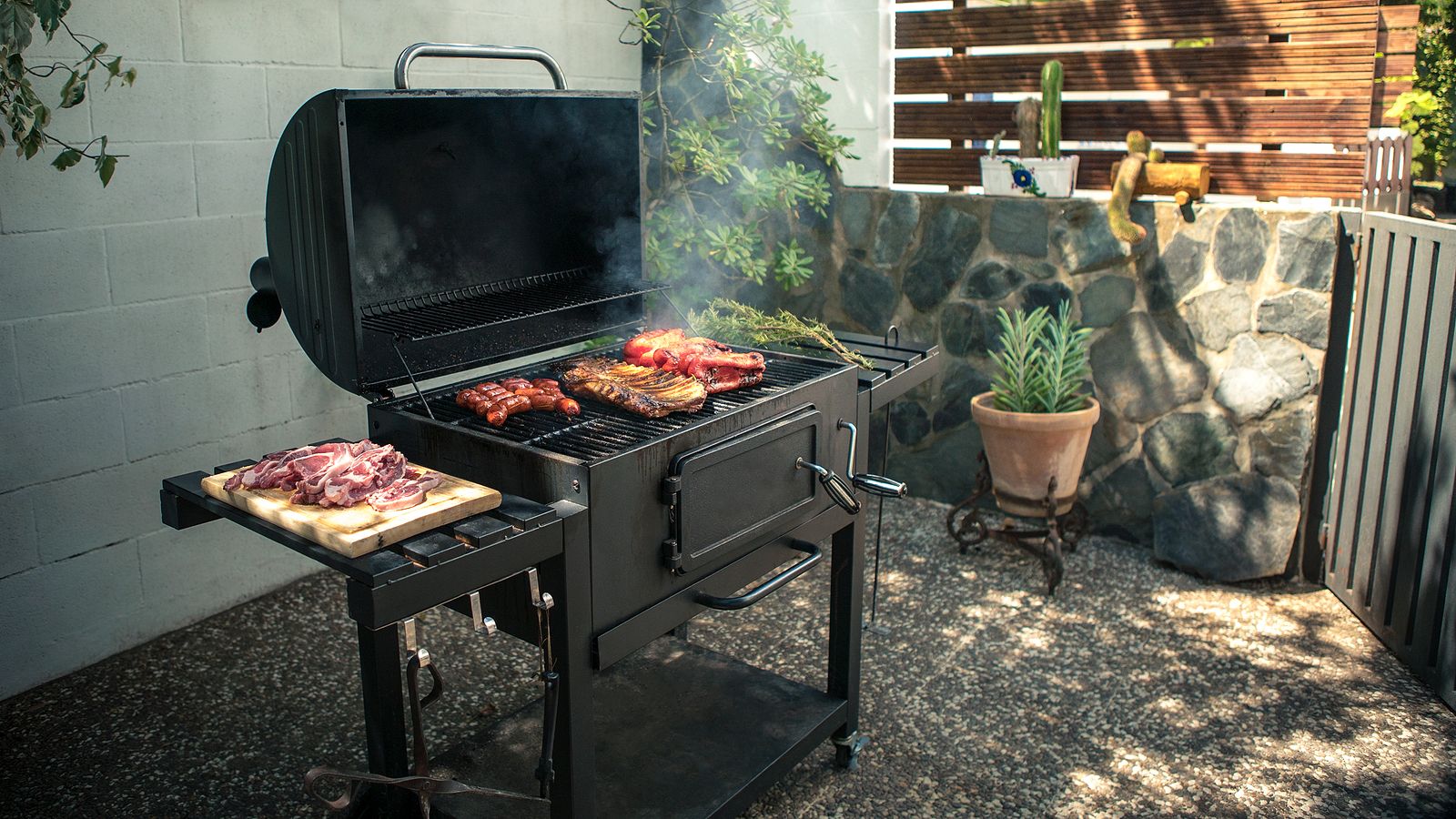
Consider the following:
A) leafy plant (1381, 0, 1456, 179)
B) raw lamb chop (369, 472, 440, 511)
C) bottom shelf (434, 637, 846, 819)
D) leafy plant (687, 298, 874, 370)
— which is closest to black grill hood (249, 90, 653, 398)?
leafy plant (687, 298, 874, 370)

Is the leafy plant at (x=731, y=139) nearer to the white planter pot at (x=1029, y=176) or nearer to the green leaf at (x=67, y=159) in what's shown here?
the white planter pot at (x=1029, y=176)

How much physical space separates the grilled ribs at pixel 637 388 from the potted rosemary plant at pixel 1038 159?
2490mm

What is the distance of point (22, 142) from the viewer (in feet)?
9.31

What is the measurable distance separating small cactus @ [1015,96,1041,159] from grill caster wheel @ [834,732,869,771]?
2679 millimetres

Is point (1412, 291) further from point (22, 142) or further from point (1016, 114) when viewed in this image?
point (22, 142)

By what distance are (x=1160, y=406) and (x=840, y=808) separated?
7.93 feet

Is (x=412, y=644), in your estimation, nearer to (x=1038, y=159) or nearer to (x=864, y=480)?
(x=864, y=480)

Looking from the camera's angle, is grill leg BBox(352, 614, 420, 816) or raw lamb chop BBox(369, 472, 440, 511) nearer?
raw lamb chop BBox(369, 472, 440, 511)

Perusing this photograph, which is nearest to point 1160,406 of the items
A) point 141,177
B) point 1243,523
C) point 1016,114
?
point 1243,523

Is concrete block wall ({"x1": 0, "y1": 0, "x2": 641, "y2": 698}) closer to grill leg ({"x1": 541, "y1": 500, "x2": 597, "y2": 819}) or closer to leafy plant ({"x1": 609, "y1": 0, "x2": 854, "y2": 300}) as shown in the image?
leafy plant ({"x1": 609, "y1": 0, "x2": 854, "y2": 300})

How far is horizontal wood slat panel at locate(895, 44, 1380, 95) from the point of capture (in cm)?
414

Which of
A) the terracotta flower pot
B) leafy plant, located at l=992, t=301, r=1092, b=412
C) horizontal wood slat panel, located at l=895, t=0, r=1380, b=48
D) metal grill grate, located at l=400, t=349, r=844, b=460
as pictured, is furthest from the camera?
leafy plant, located at l=992, t=301, r=1092, b=412

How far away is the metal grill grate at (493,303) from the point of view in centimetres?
258

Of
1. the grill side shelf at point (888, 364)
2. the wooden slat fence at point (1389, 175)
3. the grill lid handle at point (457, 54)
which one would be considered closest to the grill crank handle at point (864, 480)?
the grill side shelf at point (888, 364)
